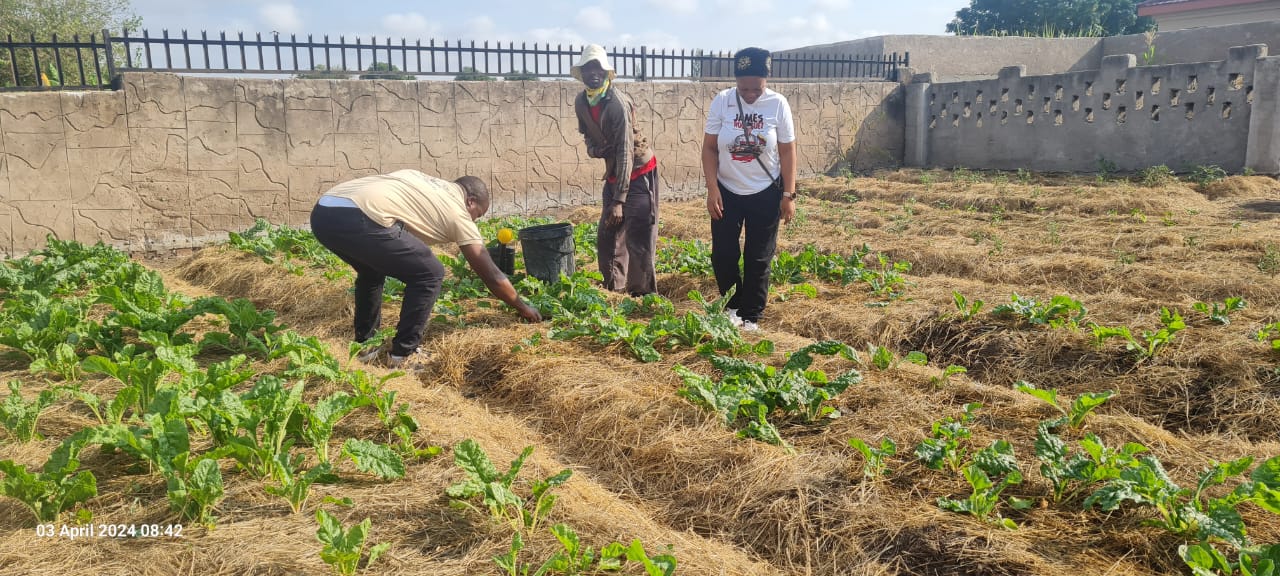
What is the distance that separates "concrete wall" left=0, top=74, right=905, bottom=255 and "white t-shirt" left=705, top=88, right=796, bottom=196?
5.89 m

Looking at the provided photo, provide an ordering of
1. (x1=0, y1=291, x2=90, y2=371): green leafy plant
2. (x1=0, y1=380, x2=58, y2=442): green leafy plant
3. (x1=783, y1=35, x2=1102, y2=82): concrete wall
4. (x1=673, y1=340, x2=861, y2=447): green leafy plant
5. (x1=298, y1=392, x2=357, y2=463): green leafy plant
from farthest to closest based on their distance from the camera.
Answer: (x1=783, y1=35, x2=1102, y2=82): concrete wall, (x1=0, y1=291, x2=90, y2=371): green leafy plant, (x1=673, y1=340, x2=861, y2=447): green leafy plant, (x1=0, y1=380, x2=58, y2=442): green leafy plant, (x1=298, y1=392, x2=357, y2=463): green leafy plant

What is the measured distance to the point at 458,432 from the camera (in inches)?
128

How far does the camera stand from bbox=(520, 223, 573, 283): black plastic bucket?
5445 mm

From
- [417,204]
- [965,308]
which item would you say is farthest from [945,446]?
[417,204]

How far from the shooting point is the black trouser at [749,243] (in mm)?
4656

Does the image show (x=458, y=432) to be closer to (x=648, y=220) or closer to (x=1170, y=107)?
(x=648, y=220)

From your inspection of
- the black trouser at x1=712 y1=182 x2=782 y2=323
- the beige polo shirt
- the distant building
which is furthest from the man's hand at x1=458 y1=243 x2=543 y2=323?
the distant building

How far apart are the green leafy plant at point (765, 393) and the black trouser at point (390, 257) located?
1.38 metres

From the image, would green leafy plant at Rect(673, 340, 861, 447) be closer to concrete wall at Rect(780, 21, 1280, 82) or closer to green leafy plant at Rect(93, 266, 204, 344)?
green leafy plant at Rect(93, 266, 204, 344)

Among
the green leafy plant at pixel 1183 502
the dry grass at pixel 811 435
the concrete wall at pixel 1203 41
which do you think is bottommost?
the dry grass at pixel 811 435

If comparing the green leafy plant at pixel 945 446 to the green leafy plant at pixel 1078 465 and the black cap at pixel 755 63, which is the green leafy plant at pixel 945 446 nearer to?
the green leafy plant at pixel 1078 465

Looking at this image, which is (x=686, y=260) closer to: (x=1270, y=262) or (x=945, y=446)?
(x=945, y=446)

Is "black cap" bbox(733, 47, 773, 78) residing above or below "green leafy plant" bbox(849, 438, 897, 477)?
above

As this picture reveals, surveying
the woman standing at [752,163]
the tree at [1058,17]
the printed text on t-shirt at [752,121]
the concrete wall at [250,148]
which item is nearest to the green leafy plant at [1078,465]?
the woman standing at [752,163]
